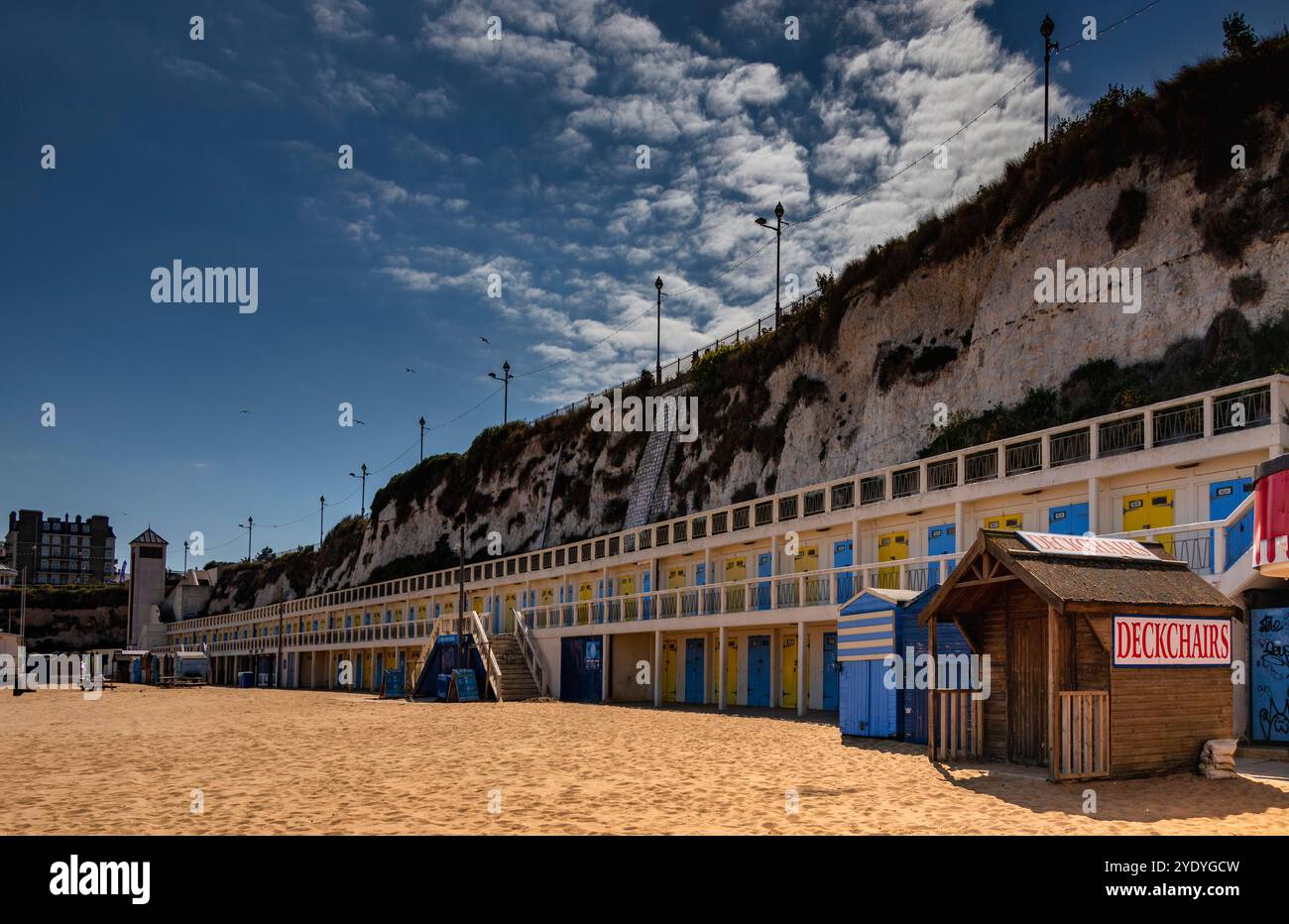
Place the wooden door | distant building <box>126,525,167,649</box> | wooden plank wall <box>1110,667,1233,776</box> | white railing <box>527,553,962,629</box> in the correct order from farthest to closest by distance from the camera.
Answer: distant building <box>126,525,167,649</box>, white railing <box>527,553,962,629</box>, the wooden door, wooden plank wall <box>1110,667,1233,776</box>

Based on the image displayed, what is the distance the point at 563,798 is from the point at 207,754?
317 inches

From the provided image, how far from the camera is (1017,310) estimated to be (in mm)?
33062

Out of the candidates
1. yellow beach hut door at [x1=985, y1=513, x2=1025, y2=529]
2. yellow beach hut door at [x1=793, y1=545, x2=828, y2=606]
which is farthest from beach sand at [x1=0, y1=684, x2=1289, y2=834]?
yellow beach hut door at [x1=793, y1=545, x2=828, y2=606]

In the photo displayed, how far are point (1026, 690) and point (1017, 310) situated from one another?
21818mm

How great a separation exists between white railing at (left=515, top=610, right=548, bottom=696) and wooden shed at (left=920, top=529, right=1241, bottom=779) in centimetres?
2393

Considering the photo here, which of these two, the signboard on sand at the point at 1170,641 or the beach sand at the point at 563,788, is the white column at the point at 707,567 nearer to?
the beach sand at the point at 563,788

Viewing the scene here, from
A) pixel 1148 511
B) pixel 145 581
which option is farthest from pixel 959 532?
pixel 145 581

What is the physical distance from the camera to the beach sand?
9555mm

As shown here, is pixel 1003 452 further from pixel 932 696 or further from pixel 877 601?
pixel 932 696

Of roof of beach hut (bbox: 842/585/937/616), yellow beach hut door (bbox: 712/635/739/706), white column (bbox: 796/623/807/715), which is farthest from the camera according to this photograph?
yellow beach hut door (bbox: 712/635/739/706)

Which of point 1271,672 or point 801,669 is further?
point 801,669

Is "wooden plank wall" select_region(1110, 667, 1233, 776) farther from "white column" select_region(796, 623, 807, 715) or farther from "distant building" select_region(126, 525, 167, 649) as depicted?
"distant building" select_region(126, 525, 167, 649)

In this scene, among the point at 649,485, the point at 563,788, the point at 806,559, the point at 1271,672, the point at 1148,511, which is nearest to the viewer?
the point at 563,788
